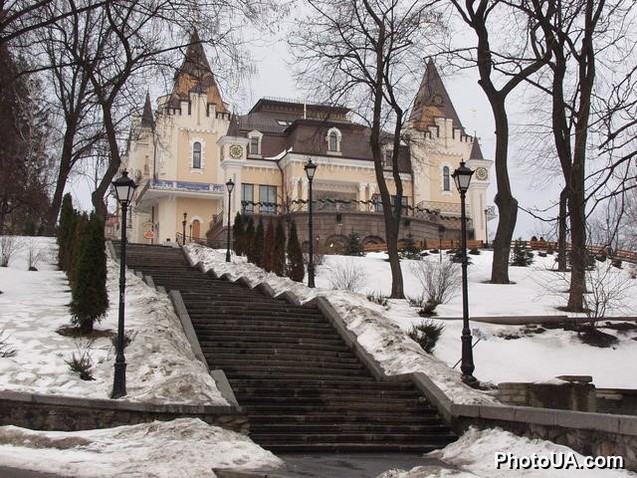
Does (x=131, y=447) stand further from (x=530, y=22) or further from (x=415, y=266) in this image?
(x=415, y=266)

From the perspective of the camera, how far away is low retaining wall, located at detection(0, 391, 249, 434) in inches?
403

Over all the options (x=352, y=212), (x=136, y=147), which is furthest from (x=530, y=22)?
(x=136, y=147)

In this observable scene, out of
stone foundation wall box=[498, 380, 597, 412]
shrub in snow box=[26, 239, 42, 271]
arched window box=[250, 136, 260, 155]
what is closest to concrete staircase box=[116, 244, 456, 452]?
stone foundation wall box=[498, 380, 597, 412]

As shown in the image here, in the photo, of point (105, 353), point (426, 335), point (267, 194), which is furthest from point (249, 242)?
point (267, 194)

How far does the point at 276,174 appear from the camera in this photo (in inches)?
2071

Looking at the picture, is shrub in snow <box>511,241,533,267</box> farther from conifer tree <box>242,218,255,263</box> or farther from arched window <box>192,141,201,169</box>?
arched window <box>192,141,201,169</box>

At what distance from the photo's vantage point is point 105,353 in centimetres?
1253

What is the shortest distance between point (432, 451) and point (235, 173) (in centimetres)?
4059

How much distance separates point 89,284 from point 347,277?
12.4 meters

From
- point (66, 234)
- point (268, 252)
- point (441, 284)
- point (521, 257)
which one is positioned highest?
point (66, 234)

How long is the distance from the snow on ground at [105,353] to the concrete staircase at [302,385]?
31.9 inches

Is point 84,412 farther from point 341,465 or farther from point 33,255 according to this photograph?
point 33,255

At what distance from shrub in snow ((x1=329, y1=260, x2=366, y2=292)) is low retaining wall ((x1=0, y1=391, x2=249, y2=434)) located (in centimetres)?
1287

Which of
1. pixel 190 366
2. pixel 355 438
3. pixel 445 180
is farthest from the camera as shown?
pixel 445 180
